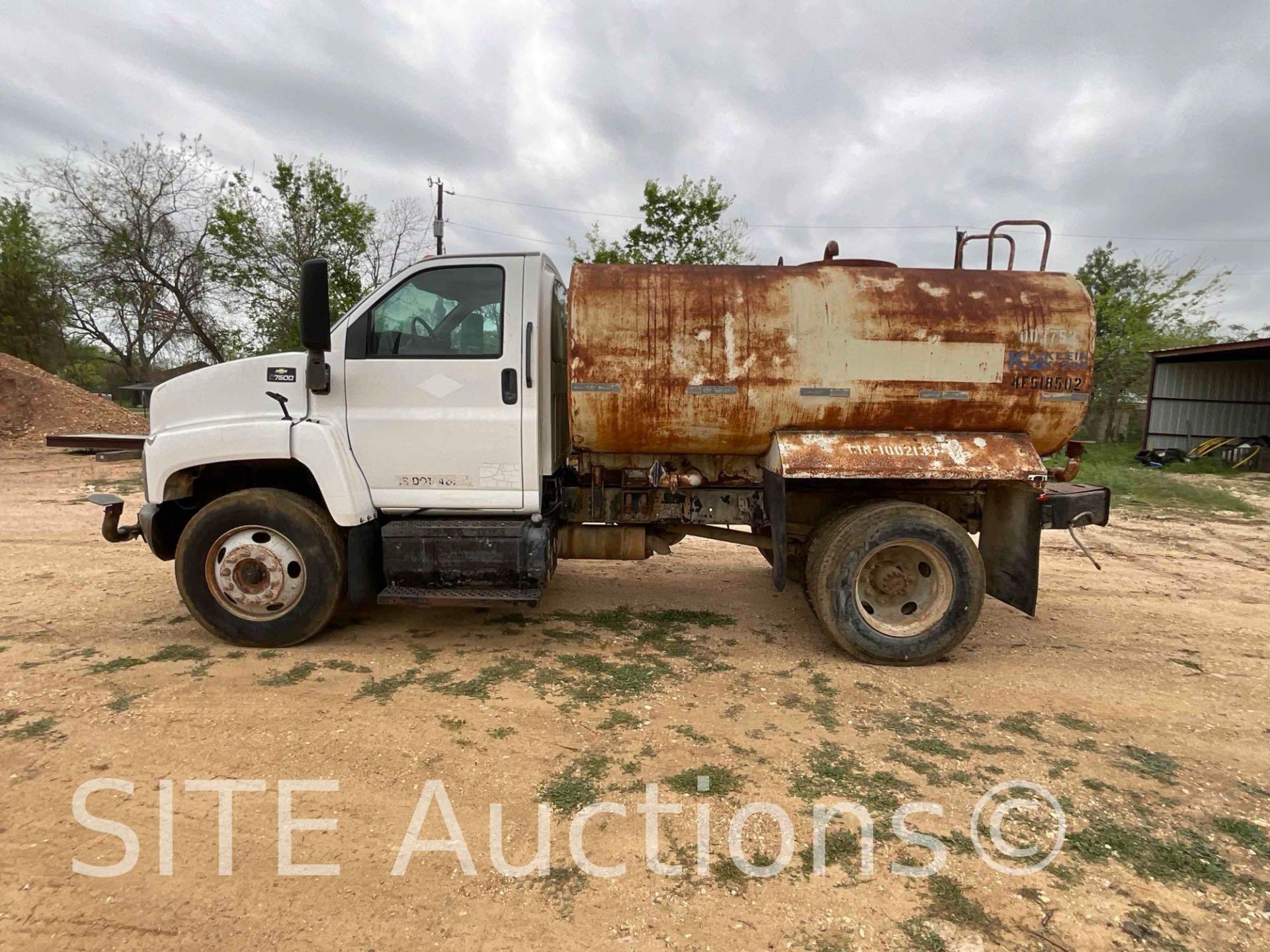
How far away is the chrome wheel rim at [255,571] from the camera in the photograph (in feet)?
13.8

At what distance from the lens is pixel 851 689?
3.90 m

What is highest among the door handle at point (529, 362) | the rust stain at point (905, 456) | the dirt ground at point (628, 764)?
the door handle at point (529, 362)

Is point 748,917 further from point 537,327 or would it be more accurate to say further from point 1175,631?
point 1175,631

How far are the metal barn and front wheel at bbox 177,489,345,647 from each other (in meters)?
22.6

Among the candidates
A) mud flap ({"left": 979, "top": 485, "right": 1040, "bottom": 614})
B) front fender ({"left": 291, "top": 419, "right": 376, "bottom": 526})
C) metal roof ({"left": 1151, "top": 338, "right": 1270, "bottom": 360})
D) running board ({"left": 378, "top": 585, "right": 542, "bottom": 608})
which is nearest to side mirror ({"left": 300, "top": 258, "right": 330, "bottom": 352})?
front fender ({"left": 291, "top": 419, "right": 376, "bottom": 526})

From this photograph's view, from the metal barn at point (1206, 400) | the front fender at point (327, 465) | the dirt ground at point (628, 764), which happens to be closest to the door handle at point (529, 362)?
the front fender at point (327, 465)

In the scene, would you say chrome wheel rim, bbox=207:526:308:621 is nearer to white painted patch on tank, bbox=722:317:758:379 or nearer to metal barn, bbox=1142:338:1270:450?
white painted patch on tank, bbox=722:317:758:379

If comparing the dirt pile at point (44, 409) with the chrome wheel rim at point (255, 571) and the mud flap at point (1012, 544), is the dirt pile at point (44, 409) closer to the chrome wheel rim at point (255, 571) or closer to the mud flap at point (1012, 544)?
the chrome wheel rim at point (255, 571)

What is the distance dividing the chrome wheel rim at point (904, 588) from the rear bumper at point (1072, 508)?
77 centimetres

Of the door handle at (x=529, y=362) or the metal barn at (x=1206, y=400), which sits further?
the metal barn at (x=1206, y=400)

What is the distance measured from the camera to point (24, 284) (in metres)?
22.9

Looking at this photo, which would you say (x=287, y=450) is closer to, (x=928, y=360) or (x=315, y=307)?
(x=315, y=307)

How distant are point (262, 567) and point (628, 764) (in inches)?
108

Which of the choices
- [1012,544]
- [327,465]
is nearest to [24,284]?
[327,465]
